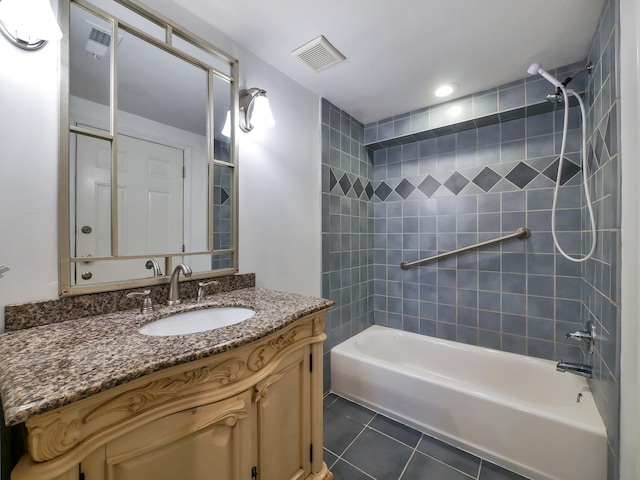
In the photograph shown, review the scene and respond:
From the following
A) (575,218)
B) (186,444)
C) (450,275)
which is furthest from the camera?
(450,275)

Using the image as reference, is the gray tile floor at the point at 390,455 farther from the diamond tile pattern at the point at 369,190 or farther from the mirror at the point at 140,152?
the diamond tile pattern at the point at 369,190

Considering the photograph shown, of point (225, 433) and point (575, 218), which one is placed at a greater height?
point (575, 218)

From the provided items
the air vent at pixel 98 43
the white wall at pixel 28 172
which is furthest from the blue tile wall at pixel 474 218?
the white wall at pixel 28 172

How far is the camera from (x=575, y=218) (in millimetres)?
1742

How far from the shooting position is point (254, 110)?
4.75 ft

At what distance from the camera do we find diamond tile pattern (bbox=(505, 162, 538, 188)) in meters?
1.89

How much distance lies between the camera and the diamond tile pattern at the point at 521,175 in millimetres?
1888

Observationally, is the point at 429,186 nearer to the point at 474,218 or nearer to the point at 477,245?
the point at 474,218

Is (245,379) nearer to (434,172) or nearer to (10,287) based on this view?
(10,287)

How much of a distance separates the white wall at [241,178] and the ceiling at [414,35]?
155mm

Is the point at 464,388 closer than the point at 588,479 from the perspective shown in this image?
No

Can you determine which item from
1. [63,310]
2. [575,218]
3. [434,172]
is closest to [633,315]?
[575,218]

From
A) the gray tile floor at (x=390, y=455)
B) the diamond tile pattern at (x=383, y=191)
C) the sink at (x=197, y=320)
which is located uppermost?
the diamond tile pattern at (x=383, y=191)

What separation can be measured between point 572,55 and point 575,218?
37.8 inches
